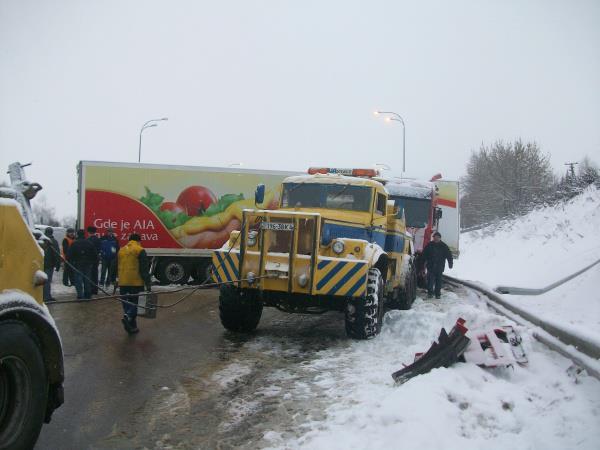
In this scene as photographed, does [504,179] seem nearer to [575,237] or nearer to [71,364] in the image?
[575,237]

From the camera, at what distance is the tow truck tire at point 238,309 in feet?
28.5

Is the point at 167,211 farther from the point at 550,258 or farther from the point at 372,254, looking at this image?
the point at 550,258

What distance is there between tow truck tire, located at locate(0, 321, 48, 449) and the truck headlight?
511 centimetres

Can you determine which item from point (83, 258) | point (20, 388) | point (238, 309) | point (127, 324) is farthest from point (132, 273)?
point (20, 388)

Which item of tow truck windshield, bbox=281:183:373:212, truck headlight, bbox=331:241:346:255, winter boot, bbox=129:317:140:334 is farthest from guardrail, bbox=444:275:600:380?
winter boot, bbox=129:317:140:334

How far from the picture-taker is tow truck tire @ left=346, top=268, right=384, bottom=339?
321 inches

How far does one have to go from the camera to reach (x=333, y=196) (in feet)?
31.7

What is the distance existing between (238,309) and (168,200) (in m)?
8.94

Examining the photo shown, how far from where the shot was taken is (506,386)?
197 inches

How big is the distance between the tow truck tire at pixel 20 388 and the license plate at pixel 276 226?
4.75m

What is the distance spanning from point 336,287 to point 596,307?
13.3ft

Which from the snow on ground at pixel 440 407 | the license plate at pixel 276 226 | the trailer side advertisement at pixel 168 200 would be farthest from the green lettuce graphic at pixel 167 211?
the snow on ground at pixel 440 407

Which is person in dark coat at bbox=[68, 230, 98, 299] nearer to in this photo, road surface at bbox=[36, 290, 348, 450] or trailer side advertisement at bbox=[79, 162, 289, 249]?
road surface at bbox=[36, 290, 348, 450]

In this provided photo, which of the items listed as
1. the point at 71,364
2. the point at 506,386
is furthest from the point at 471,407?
the point at 71,364
